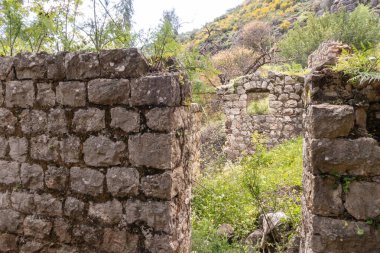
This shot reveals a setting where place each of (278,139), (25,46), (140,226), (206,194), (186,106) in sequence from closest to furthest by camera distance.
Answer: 1. (140,226)
2. (186,106)
3. (25,46)
4. (206,194)
5. (278,139)

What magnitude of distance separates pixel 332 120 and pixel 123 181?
1.82 m

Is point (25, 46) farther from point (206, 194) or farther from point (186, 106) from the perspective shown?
point (206, 194)

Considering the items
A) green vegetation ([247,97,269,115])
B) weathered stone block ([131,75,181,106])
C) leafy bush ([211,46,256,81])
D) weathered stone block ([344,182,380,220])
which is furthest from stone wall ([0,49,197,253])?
leafy bush ([211,46,256,81])

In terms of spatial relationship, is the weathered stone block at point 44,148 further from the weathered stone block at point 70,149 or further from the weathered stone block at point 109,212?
the weathered stone block at point 109,212

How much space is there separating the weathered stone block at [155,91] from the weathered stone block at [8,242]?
6.09 feet

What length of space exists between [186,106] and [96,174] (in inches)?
39.9

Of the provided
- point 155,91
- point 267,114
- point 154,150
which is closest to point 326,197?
point 154,150

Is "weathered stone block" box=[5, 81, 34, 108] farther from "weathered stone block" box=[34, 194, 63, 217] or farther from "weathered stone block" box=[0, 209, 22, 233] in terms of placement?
"weathered stone block" box=[0, 209, 22, 233]

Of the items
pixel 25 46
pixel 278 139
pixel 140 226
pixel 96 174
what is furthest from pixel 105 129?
pixel 278 139

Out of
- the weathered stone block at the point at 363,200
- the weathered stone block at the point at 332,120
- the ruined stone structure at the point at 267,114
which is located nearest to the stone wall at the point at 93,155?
the weathered stone block at the point at 332,120

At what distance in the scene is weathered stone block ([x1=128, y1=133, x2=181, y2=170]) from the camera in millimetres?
2676

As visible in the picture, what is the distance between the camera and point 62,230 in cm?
300

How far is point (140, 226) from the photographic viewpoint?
278 cm

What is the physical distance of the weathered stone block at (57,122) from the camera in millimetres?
2953
